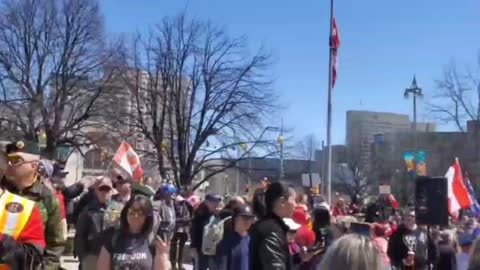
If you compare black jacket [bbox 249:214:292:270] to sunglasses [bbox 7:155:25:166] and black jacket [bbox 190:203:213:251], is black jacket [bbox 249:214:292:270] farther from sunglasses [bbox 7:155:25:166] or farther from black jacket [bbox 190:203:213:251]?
black jacket [bbox 190:203:213:251]

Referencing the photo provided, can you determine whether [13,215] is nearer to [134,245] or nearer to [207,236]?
[134,245]

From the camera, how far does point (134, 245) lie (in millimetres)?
5574

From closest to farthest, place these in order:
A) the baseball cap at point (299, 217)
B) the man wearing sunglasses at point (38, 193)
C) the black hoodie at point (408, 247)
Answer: the man wearing sunglasses at point (38, 193), the baseball cap at point (299, 217), the black hoodie at point (408, 247)

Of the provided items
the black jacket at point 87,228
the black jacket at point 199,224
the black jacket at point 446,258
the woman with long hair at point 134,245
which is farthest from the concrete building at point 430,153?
the woman with long hair at point 134,245

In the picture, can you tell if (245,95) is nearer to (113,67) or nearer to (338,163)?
(113,67)

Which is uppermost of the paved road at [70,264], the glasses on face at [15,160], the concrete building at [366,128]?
the concrete building at [366,128]

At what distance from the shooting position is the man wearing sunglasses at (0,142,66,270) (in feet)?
16.7

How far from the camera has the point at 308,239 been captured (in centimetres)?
795

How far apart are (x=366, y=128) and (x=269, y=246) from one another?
317 ft

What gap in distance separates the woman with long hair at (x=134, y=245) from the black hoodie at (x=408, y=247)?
6.77 m

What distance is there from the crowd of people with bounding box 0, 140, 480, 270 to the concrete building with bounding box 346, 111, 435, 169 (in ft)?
203

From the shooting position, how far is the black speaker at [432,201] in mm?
10992

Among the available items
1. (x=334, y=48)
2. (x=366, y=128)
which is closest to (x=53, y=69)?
(x=334, y=48)

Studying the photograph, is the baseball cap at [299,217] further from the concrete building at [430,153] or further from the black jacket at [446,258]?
the concrete building at [430,153]
